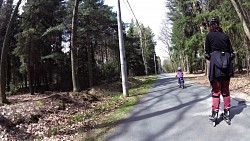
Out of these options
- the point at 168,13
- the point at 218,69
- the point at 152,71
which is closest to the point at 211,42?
the point at 218,69

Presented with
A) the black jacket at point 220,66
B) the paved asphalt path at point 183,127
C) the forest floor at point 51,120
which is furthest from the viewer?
the forest floor at point 51,120

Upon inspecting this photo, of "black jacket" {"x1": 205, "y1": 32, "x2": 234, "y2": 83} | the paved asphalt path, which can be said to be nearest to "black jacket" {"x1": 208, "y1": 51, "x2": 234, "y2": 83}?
"black jacket" {"x1": 205, "y1": 32, "x2": 234, "y2": 83}

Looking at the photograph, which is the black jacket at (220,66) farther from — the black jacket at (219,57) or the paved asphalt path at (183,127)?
the paved asphalt path at (183,127)

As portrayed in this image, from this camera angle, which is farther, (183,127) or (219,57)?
(183,127)

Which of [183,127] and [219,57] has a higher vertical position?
[219,57]

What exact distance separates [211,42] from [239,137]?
6.84 ft

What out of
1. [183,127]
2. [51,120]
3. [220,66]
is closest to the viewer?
[220,66]

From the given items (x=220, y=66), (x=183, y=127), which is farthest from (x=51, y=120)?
(x=220, y=66)

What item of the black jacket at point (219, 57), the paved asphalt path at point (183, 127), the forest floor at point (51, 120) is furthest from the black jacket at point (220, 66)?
the forest floor at point (51, 120)

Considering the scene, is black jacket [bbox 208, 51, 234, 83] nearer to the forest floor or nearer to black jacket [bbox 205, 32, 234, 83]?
black jacket [bbox 205, 32, 234, 83]

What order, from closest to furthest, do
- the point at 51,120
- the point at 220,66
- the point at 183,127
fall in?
the point at 220,66 < the point at 183,127 < the point at 51,120

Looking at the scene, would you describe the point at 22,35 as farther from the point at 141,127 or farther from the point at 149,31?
the point at 149,31

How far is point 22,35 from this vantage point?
35.2 meters

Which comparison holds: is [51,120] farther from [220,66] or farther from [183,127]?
[220,66]
